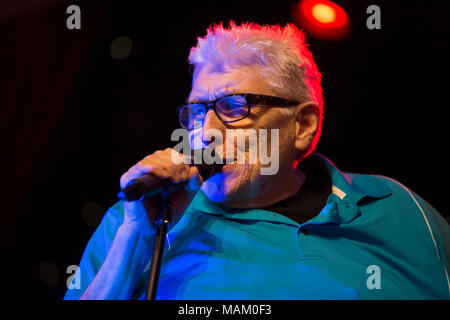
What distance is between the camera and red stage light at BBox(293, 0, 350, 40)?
1.95m

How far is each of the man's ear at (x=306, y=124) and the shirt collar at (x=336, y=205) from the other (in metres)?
0.25

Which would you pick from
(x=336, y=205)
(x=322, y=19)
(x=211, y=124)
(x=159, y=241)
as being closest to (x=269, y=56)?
(x=211, y=124)

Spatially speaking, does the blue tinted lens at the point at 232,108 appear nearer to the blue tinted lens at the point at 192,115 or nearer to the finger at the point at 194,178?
the blue tinted lens at the point at 192,115

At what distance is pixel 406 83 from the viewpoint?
200 centimetres

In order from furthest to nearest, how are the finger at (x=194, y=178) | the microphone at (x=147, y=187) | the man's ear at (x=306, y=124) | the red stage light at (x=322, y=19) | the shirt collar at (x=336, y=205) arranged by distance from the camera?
the red stage light at (x=322, y=19)
the man's ear at (x=306, y=124)
the shirt collar at (x=336, y=205)
the finger at (x=194, y=178)
the microphone at (x=147, y=187)

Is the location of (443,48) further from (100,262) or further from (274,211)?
(100,262)

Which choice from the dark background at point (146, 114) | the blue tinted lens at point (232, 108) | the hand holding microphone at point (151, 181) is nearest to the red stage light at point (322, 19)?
the dark background at point (146, 114)

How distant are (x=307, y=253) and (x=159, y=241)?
0.65 metres

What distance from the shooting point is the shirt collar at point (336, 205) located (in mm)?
1419

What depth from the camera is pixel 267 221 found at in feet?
4.77

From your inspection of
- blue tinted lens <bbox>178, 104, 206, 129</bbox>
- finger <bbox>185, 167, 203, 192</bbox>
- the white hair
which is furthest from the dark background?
finger <bbox>185, 167, 203, 192</bbox>

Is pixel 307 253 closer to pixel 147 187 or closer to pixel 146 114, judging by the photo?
pixel 147 187

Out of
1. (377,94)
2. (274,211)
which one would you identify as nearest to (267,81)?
(274,211)
